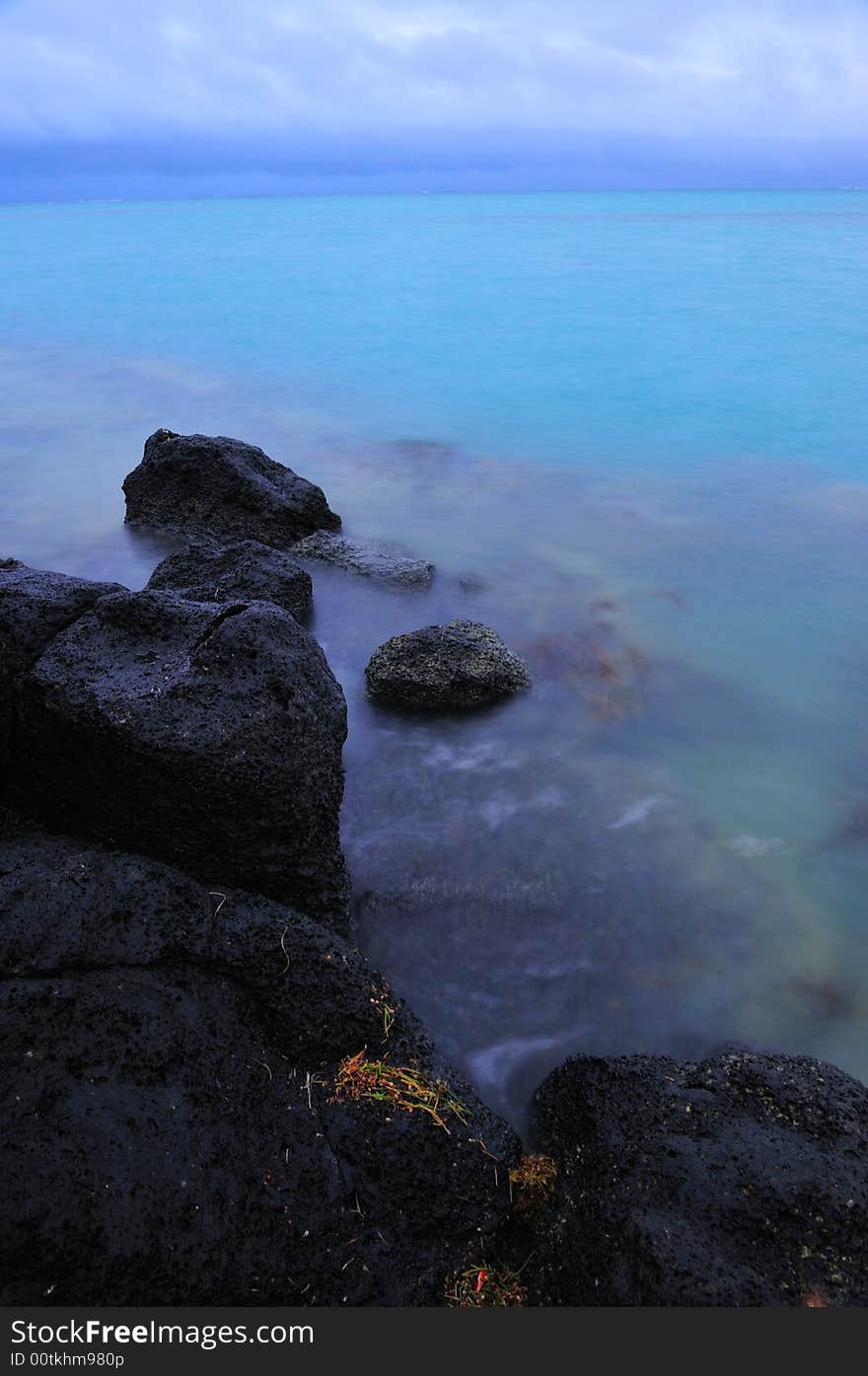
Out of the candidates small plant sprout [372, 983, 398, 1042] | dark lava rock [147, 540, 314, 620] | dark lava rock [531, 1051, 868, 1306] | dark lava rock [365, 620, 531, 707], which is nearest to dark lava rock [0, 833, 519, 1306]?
small plant sprout [372, 983, 398, 1042]

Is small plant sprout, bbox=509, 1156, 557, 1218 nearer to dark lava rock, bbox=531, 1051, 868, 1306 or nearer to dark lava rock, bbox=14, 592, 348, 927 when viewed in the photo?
dark lava rock, bbox=531, 1051, 868, 1306

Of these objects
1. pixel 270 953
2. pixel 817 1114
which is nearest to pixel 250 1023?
pixel 270 953

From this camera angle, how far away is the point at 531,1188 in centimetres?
359

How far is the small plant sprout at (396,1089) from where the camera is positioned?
3.49 metres

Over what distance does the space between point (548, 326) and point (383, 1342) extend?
89.7ft

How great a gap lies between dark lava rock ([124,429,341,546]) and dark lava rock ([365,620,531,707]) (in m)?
3.52

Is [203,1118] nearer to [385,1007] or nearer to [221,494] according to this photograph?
[385,1007]

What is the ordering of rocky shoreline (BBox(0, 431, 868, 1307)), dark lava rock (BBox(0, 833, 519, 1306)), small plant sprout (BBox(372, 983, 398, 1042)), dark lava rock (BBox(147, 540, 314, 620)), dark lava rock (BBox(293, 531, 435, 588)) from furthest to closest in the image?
dark lava rock (BBox(293, 531, 435, 588))
dark lava rock (BBox(147, 540, 314, 620))
small plant sprout (BBox(372, 983, 398, 1042))
rocky shoreline (BBox(0, 431, 868, 1307))
dark lava rock (BBox(0, 833, 519, 1306))

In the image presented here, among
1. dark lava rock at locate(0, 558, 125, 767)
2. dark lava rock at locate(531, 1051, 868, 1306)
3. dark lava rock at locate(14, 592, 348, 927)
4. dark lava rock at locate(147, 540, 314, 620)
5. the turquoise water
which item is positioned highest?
dark lava rock at locate(0, 558, 125, 767)

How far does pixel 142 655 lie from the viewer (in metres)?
4.43

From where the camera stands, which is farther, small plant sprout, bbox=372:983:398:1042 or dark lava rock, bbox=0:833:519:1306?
small plant sprout, bbox=372:983:398:1042

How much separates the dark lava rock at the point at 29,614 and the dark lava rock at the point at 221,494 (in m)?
5.56

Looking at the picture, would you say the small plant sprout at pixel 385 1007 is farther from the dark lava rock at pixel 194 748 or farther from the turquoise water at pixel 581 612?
the turquoise water at pixel 581 612

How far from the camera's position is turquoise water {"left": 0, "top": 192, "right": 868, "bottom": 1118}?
5.09m
